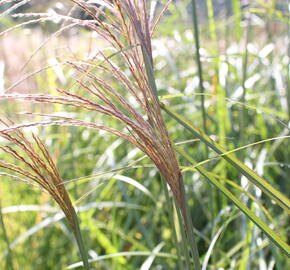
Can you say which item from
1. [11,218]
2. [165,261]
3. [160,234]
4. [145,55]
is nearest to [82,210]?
[165,261]

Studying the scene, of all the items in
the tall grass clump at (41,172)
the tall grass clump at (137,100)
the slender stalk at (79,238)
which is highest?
the tall grass clump at (137,100)

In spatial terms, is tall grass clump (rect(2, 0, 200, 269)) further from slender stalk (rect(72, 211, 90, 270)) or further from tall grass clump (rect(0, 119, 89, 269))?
slender stalk (rect(72, 211, 90, 270))

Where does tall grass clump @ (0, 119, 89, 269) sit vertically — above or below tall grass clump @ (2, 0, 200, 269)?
below

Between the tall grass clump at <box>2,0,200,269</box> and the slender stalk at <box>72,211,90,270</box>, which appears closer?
the tall grass clump at <box>2,0,200,269</box>

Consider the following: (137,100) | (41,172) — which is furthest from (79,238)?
(137,100)

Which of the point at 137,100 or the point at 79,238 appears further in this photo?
the point at 79,238

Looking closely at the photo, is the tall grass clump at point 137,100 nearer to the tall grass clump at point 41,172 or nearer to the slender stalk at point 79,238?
the tall grass clump at point 41,172

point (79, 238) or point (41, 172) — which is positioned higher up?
point (41, 172)

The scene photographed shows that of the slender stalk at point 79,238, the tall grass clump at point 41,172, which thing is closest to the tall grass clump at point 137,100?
the tall grass clump at point 41,172

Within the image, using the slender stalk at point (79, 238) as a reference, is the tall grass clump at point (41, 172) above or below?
above

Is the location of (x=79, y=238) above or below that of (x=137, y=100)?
below

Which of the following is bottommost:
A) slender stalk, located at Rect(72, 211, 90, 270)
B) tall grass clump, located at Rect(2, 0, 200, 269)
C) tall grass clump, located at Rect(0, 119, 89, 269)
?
slender stalk, located at Rect(72, 211, 90, 270)

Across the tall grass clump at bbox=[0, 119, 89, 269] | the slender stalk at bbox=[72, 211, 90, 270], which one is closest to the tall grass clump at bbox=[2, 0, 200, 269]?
the tall grass clump at bbox=[0, 119, 89, 269]

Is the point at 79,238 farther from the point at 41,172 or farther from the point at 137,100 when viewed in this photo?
the point at 137,100
